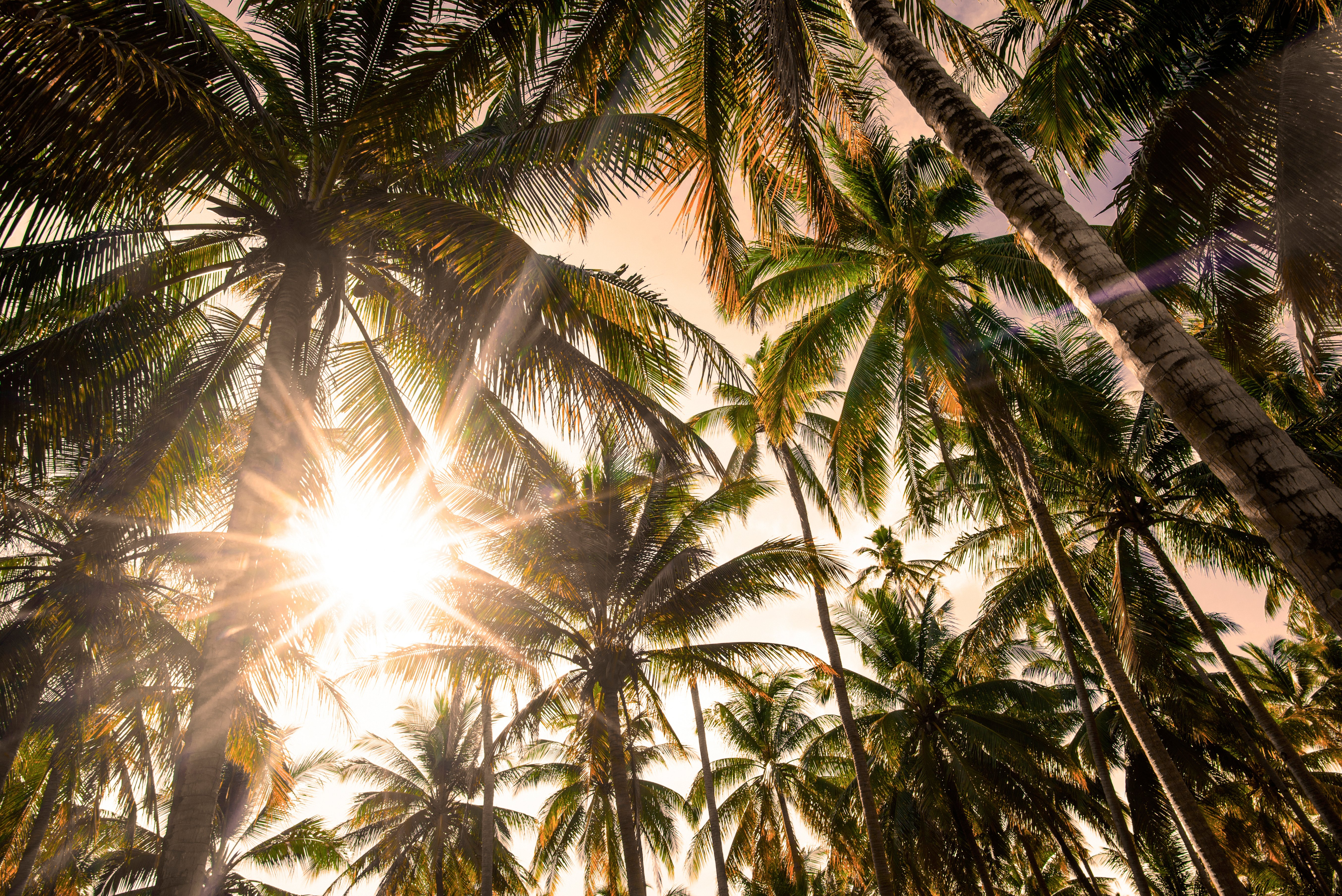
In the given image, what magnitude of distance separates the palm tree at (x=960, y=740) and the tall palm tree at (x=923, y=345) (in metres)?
3.54

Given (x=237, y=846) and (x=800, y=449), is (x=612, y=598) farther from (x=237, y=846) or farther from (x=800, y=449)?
(x=237, y=846)

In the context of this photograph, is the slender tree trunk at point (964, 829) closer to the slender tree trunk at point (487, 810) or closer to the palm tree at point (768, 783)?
the palm tree at point (768, 783)

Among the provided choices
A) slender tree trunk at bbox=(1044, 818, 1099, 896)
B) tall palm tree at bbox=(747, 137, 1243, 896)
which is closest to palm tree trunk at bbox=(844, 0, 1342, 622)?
tall palm tree at bbox=(747, 137, 1243, 896)

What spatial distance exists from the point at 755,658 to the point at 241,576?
737cm

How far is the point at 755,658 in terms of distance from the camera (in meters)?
10.1

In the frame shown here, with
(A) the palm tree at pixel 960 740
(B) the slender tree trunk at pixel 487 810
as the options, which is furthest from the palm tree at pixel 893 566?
(B) the slender tree trunk at pixel 487 810

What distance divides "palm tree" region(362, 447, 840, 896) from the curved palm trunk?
3197mm

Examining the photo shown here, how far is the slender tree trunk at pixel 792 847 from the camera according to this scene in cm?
1619

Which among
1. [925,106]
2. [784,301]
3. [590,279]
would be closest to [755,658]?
[784,301]

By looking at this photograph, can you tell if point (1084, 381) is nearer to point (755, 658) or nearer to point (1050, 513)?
point (1050, 513)

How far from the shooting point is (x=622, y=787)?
9.92 metres

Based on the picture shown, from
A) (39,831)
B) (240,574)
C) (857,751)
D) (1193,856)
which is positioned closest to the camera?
(240,574)

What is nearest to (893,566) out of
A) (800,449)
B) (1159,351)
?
(800,449)

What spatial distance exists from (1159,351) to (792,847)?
57.3 ft
